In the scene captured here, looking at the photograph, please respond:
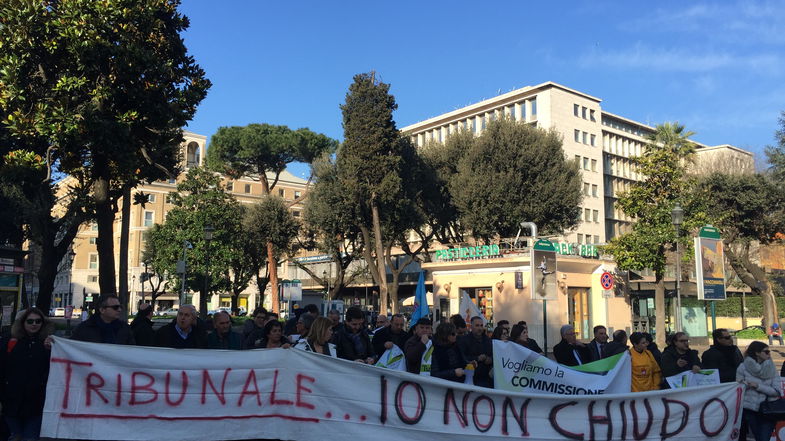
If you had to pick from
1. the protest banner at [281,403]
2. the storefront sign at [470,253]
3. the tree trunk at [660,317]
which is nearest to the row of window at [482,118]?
the storefront sign at [470,253]

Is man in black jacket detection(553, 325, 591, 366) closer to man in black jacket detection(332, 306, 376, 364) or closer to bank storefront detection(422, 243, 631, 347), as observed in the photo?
man in black jacket detection(332, 306, 376, 364)

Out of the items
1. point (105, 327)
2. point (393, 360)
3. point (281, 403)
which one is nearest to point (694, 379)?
point (393, 360)

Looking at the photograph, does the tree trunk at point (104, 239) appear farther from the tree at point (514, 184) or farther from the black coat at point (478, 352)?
the tree at point (514, 184)

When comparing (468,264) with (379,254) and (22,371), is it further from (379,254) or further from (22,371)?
(22,371)

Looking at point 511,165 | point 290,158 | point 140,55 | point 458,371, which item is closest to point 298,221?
point 290,158

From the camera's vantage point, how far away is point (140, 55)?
16.3 metres

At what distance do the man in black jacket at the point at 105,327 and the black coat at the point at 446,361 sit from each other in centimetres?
340

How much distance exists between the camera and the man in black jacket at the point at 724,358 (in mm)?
8492

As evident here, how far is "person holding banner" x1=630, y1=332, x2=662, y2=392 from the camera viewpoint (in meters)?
8.48

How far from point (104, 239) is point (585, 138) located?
218 ft

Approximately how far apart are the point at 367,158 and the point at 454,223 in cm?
1042

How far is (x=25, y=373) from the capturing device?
19.7 feet

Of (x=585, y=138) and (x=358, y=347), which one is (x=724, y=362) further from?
(x=585, y=138)

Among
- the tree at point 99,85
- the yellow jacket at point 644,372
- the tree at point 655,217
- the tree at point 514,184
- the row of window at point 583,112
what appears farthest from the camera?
the row of window at point 583,112
